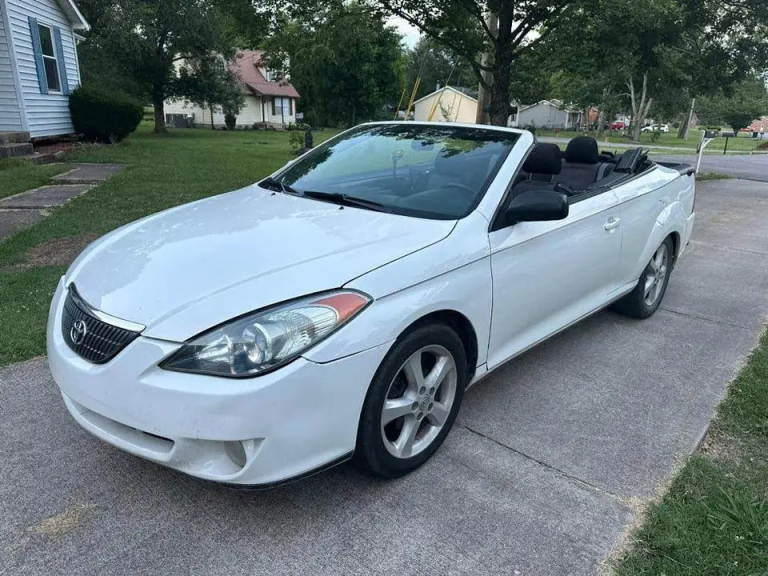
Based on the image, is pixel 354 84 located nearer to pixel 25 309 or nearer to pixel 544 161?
pixel 25 309

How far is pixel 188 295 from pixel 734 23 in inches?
499

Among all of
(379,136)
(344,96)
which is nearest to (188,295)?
(379,136)

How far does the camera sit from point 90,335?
230cm

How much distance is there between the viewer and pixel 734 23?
11188mm

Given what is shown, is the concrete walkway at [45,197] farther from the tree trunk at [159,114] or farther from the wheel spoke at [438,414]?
the tree trunk at [159,114]

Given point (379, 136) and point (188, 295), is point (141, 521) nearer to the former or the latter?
point (188, 295)

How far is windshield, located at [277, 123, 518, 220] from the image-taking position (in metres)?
3.13

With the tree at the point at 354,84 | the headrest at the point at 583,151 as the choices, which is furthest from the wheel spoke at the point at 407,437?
the tree at the point at 354,84

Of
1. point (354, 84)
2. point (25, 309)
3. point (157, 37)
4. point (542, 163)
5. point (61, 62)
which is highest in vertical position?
point (157, 37)

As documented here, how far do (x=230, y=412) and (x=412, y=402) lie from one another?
2.82 ft

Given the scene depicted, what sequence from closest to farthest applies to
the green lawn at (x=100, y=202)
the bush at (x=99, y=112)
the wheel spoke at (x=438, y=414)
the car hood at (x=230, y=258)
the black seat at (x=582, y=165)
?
the car hood at (x=230, y=258) < the wheel spoke at (x=438, y=414) < the green lawn at (x=100, y=202) < the black seat at (x=582, y=165) < the bush at (x=99, y=112)

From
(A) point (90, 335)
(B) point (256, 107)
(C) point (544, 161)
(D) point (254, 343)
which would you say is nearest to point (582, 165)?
(C) point (544, 161)

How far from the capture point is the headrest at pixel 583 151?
4832 mm

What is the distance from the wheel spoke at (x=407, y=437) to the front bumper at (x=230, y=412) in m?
0.36
